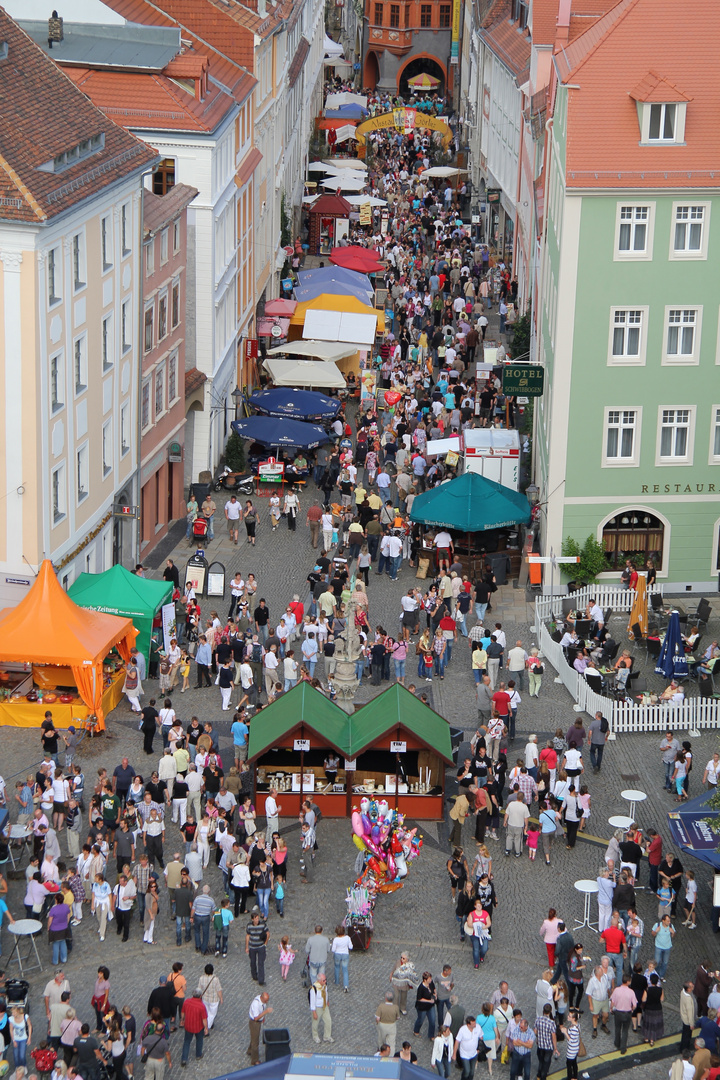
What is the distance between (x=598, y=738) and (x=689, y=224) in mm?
14314

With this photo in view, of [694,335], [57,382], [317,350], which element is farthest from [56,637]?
[317,350]

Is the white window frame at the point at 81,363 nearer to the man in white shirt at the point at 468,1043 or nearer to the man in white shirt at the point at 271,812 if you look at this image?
the man in white shirt at the point at 271,812

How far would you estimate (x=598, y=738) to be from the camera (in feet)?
109

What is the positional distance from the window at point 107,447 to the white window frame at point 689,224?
13848 mm

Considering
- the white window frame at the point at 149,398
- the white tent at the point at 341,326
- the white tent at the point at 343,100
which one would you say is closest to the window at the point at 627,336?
the white window frame at the point at 149,398

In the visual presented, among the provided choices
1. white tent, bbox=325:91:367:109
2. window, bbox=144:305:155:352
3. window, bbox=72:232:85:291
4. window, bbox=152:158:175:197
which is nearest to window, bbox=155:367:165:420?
window, bbox=144:305:155:352

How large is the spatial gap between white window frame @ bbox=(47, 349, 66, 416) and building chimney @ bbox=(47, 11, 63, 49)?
50.3 feet

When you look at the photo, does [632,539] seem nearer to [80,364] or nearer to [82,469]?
[82,469]

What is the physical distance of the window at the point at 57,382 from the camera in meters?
36.5

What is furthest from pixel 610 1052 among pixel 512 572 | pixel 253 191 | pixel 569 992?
pixel 253 191

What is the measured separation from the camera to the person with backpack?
33031 mm

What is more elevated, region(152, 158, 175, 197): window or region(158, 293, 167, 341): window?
region(152, 158, 175, 197): window

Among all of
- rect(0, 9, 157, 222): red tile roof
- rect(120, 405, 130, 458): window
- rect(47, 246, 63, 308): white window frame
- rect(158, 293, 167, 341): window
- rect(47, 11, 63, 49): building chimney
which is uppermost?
rect(47, 11, 63, 49): building chimney

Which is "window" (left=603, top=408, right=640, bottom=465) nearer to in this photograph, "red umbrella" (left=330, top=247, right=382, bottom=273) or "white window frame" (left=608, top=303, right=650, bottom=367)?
"white window frame" (left=608, top=303, right=650, bottom=367)
